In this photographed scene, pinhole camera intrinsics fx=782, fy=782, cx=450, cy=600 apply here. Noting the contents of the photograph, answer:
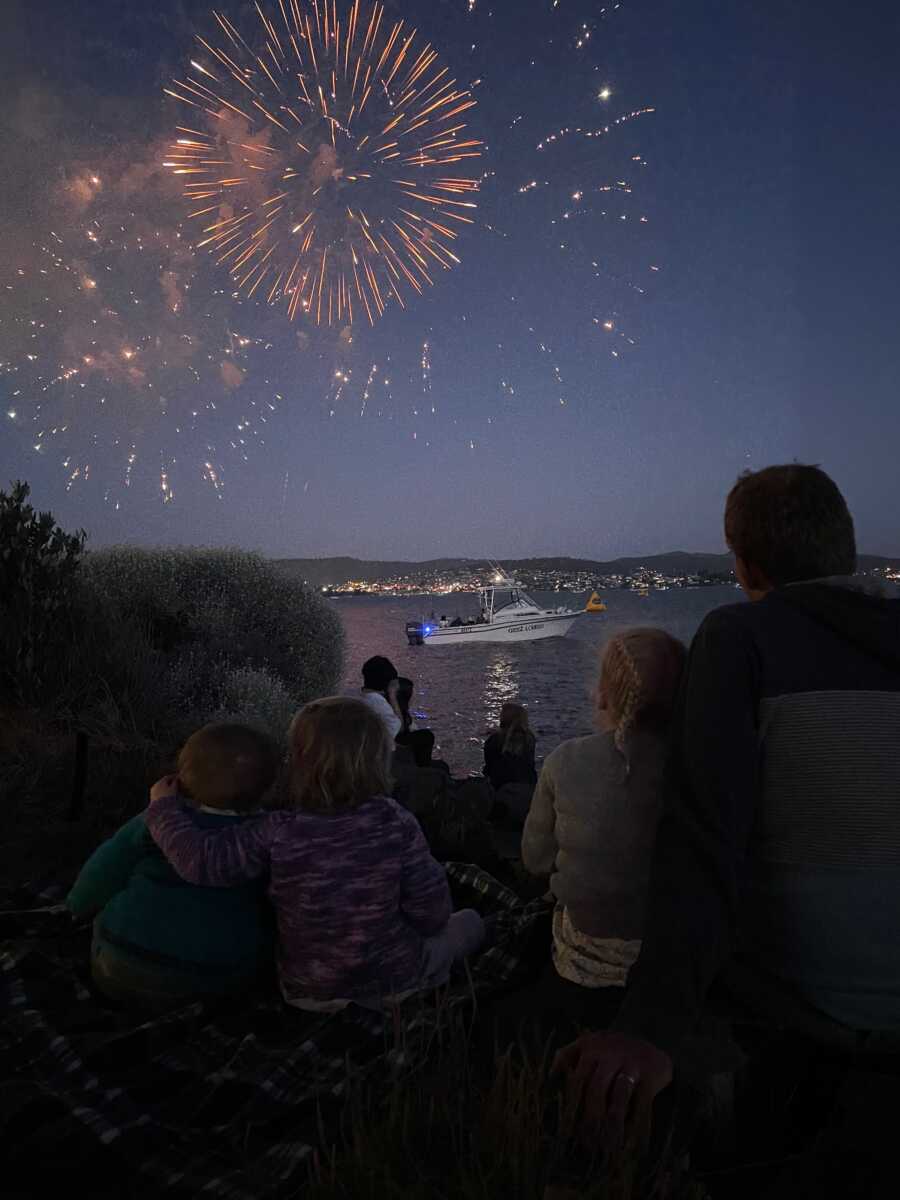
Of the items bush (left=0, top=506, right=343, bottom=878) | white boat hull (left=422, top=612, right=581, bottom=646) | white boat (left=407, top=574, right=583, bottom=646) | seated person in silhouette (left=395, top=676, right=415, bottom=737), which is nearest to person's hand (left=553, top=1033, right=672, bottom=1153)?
bush (left=0, top=506, right=343, bottom=878)

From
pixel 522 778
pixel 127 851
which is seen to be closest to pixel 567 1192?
pixel 127 851

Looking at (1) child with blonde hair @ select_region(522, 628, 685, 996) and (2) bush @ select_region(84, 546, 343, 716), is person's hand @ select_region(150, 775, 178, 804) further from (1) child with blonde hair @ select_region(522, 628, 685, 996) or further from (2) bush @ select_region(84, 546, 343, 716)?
(2) bush @ select_region(84, 546, 343, 716)

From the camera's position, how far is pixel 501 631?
60.4 meters

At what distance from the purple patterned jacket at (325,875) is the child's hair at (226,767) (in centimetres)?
12

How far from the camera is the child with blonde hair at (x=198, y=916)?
8.92 ft

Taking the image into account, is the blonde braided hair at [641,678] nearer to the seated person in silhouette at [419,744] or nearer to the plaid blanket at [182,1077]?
the plaid blanket at [182,1077]

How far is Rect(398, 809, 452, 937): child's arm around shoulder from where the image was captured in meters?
2.72

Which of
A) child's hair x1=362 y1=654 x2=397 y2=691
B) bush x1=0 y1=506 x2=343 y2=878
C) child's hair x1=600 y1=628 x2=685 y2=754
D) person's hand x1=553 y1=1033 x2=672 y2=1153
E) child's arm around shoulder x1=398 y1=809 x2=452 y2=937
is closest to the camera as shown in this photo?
person's hand x1=553 y1=1033 x2=672 y2=1153

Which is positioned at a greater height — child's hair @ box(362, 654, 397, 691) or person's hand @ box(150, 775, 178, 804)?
person's hand @ box(150, 775, 178, 804)

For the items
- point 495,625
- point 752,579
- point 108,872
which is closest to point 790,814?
point 752,579

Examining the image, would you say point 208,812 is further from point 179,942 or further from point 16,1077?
point 16,1077

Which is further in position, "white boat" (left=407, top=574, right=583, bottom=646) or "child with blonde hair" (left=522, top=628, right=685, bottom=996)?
"white boat" (left=407, top=574, right=583, bottom=646)

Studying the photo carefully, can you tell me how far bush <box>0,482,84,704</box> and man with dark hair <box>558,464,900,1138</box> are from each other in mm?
6364

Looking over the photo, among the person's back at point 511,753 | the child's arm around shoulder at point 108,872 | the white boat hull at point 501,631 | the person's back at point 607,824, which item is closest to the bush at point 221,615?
the person's back at point 511,753
